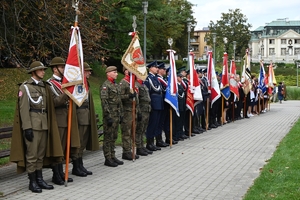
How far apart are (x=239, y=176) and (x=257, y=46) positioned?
126 meters

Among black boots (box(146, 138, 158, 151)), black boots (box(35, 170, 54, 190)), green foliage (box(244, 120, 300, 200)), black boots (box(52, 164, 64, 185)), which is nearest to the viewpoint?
green foliage (box(244, 120, 300, 200))

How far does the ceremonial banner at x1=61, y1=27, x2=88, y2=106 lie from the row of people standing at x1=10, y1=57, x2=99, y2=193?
0.15m

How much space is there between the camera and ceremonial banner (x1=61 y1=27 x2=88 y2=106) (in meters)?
8.38

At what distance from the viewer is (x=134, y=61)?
11.1m

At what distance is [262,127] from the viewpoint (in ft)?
60.1

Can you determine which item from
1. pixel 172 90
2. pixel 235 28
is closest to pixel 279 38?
pixel 235 28

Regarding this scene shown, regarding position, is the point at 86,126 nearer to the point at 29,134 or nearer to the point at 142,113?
the point at 29,134

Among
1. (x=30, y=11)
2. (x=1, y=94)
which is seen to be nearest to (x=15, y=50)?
(x=30, y=11)

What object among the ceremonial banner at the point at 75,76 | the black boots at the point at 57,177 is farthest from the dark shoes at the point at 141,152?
the black boots at the point at 57,177

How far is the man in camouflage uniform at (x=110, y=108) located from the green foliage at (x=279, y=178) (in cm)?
302

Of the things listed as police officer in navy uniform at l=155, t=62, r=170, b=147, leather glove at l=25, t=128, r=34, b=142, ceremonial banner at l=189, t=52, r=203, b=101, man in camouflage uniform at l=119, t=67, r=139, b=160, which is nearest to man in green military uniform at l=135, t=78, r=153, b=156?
man in camouflage uniform at l=119, t=67, r=139, b=160

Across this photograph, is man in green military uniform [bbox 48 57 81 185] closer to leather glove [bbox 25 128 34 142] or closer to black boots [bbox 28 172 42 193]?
black boots [bbox 28 172 42 193]

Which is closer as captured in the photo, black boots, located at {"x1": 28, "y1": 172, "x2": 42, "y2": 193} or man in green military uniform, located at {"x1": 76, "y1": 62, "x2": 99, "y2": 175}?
black boots, located at {"x1": 28, "y1": 172, "x2": 42, "y2": 193}

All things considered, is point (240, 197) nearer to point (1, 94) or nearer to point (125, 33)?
point (1, 94)
